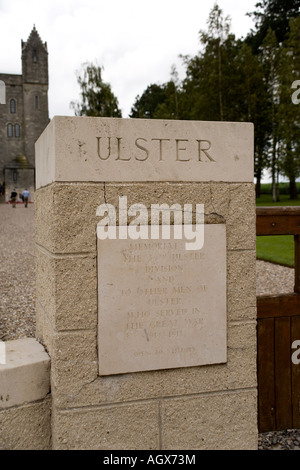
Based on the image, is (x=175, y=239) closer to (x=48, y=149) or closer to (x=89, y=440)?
(x=48, y=149)

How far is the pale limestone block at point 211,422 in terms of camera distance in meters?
2.54

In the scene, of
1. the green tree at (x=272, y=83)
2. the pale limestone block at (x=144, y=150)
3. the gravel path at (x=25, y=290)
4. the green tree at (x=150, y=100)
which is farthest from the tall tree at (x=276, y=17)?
the pale limestone block at (x=144, y=150)

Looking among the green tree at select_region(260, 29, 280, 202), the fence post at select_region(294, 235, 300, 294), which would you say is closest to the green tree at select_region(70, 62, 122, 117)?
the green tree at select_region(260, 29, 280, 202)

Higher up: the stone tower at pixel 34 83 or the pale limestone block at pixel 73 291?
the stone tower at pixel 34 83

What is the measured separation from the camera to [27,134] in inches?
2016

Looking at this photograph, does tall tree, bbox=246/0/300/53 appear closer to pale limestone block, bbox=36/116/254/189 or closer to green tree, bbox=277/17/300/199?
green tree, bbox=277/17/300/199

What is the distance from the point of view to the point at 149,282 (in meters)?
2.48

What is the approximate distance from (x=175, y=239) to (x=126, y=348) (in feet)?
2.09

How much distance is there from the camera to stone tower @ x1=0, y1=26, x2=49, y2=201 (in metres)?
50.4

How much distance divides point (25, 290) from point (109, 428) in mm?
4862

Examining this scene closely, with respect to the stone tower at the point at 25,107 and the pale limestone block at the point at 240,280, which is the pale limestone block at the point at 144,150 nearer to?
the pale limestone block at the point at 240,280

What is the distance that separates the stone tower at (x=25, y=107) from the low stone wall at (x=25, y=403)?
4929cm

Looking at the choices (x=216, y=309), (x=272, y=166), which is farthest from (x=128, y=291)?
(x=272, y=166)

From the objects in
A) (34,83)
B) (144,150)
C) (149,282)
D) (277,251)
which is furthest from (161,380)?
(34,83)
